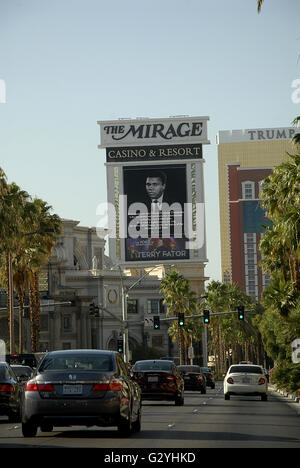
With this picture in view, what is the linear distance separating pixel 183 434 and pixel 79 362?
2.56 m


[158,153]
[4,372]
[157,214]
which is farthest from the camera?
[158,153]

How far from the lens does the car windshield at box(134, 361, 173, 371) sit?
3311 centimetres

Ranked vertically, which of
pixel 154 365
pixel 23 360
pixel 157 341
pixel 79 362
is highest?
pixel 79 362

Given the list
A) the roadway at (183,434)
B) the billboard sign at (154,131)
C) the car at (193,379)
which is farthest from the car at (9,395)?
the billboard sign at (154,131)

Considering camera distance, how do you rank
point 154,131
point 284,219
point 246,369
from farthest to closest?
1. point 154,131
2. point 246,369
3. point 284,219

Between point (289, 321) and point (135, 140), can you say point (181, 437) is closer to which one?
point (289, 321)

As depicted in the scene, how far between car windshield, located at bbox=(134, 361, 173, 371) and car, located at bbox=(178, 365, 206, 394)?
13.6 meters

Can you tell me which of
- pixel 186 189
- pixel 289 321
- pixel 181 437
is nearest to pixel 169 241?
pixel 186 189

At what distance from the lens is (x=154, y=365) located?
1318 inches

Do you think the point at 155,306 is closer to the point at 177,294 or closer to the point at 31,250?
the point at 177,294

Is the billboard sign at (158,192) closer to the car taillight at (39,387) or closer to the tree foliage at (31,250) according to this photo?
the tree foliage at (31,250)

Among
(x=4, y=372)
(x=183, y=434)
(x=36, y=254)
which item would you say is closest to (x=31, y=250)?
(x=36, y=254)

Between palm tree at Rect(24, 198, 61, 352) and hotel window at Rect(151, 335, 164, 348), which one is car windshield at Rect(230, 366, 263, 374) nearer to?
palm tree at Rect(24, 198, 61, 352)

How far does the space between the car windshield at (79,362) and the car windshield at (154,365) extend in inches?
571
